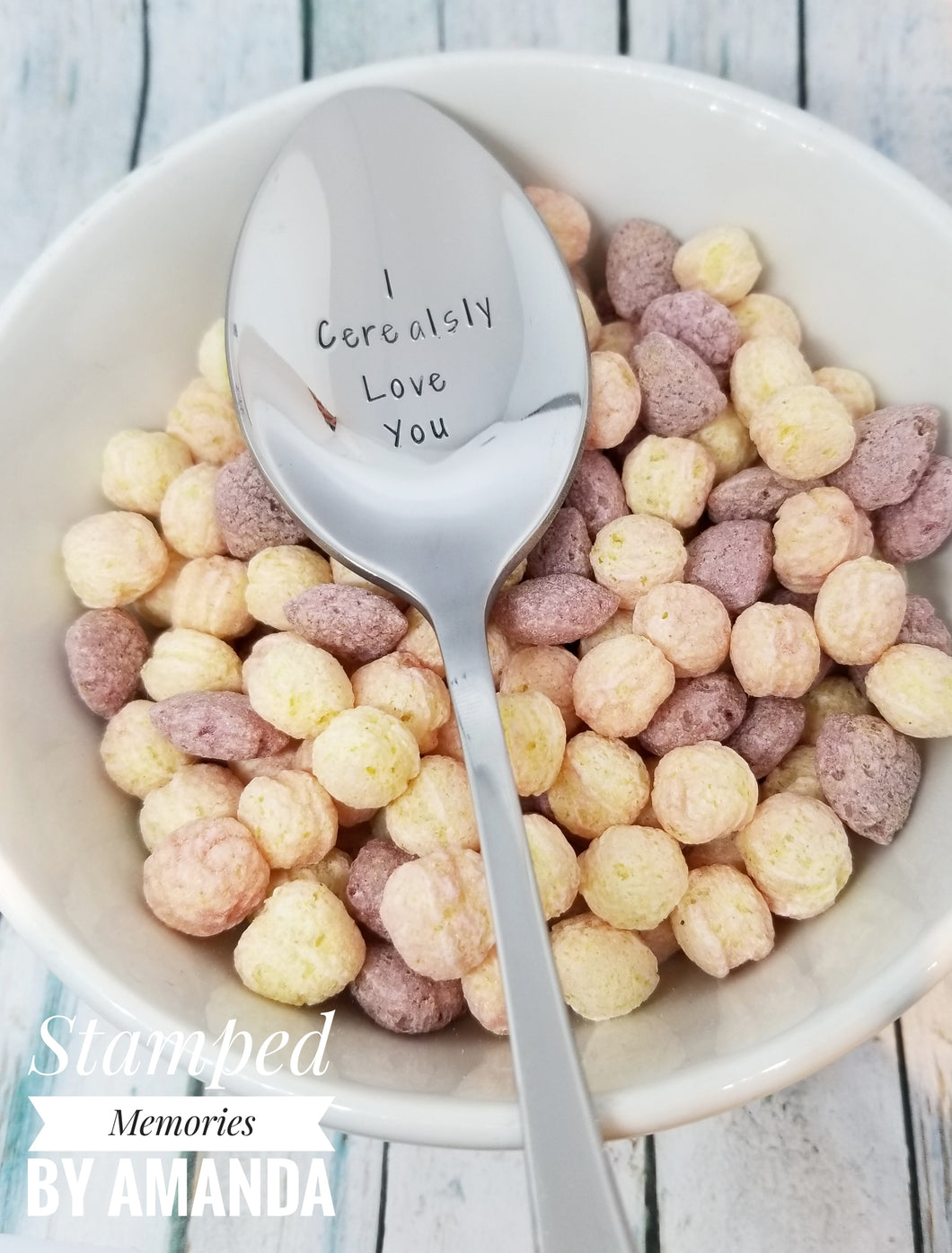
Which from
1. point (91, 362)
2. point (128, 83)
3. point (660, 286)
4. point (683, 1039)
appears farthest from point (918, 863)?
point (128, 83)

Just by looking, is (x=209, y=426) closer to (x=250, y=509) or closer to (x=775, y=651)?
(x=250, y=509)

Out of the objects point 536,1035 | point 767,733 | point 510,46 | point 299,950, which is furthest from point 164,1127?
point 510,46

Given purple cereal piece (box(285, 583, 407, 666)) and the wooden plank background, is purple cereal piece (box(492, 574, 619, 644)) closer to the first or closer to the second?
purple cereal piece (box(285, 583, 407, 666))

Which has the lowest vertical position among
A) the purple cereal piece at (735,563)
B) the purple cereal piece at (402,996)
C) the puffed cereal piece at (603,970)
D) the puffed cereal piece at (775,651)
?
the purple cereal piece at (402,996)

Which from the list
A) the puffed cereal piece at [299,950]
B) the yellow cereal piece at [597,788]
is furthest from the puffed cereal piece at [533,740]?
the puffed cereal piece at [299,950]

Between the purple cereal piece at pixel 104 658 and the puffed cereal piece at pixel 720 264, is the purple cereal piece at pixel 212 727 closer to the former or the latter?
the purple cereal piece at pixel 104 658

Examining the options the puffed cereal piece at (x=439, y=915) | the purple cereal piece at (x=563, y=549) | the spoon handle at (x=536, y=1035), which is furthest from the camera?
the purple cereal piece at (x=563, y=549)

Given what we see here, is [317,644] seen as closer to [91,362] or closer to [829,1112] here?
[91,362]
